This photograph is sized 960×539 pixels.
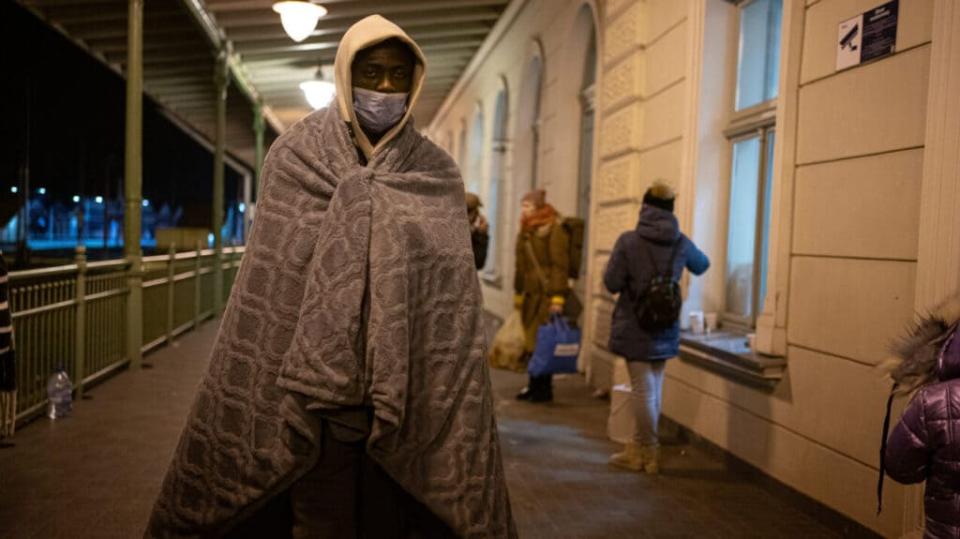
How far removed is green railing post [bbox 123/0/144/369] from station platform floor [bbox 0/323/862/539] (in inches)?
64.2

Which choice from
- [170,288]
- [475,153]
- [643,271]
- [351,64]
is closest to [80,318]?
[170,288]

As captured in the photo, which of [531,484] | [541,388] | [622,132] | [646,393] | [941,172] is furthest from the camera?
[622,132]

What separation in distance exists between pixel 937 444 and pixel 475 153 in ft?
55.3

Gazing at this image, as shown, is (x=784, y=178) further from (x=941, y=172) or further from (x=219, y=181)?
Answer: (x=219, y=181)

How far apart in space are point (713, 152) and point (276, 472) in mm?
4803

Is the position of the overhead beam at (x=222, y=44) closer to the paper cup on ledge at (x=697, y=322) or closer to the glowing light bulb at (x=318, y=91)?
the glowing light bulb at (x=318, y=91)

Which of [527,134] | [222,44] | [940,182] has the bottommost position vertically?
[940,182]

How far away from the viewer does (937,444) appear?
2.43 meters

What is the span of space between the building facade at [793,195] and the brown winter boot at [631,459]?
1.88ft

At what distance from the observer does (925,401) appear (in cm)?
246

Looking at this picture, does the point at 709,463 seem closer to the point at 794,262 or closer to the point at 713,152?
the point at 794,262

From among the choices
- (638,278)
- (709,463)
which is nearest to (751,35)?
(638,278)

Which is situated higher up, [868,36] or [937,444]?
[868,36]

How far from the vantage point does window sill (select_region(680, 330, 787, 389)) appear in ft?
15.5
